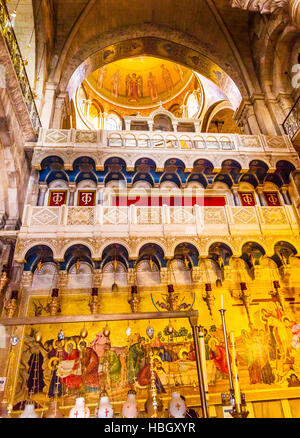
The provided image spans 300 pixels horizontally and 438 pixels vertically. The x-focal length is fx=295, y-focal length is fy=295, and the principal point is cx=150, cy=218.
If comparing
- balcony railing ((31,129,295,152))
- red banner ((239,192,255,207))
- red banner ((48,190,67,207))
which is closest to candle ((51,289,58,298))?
red banner ((48,190,67,207))

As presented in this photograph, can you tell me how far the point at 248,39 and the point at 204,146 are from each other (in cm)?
887

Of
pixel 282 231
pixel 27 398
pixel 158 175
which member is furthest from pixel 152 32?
pixel 27 398

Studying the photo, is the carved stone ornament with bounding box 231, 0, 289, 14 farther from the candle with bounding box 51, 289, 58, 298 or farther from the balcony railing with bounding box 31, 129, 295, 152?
the candle with bounding box 51, 289, 58, 298

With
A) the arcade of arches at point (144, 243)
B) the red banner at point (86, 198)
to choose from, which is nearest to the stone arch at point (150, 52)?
the arcade of arches at point (144, 243)

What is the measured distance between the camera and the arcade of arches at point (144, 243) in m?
9.08

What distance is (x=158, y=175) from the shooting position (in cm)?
1278

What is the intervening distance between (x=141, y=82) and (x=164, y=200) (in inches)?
600

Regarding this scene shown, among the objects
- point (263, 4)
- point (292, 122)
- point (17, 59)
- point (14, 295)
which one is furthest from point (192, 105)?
point (14, 295)

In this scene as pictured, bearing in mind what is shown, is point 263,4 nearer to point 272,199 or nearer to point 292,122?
point 292,122

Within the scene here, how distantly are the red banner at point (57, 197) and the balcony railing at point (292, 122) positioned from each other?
10231 millimetres

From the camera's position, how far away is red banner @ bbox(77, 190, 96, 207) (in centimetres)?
1217

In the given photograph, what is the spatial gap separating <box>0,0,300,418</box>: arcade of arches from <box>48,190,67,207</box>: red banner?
7 centimetres

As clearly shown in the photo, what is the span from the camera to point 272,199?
1294 centimetres

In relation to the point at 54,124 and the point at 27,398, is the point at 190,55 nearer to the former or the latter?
the point at 54,124
